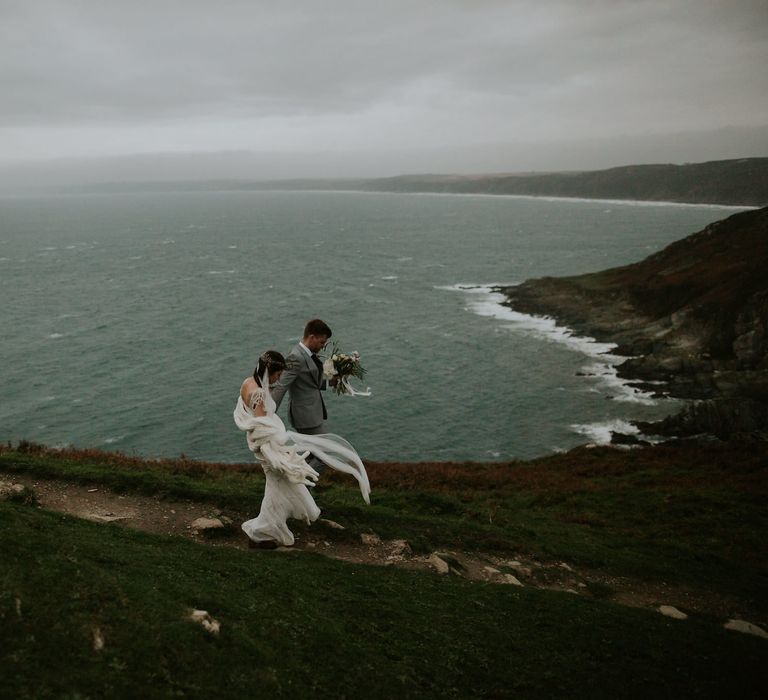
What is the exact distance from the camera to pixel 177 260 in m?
120

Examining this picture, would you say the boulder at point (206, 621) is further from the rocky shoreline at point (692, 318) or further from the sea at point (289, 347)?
the rocky shoreline at point (692, 318)

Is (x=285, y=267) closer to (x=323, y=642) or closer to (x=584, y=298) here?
(x=584, y=298)

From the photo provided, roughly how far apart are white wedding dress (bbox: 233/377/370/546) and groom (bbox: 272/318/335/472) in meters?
0.39

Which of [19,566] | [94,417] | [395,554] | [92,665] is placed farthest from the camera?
[94,417]

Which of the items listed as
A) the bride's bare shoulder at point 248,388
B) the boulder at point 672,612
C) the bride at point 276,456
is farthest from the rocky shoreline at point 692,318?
the bride's bare shoulder at point 248,388

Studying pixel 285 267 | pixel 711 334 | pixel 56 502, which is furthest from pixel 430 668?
pixel 285 267

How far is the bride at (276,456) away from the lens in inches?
400

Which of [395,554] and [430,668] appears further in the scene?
[395,554]

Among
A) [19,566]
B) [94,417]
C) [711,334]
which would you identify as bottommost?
[94,417]

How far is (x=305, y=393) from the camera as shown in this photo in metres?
11.8

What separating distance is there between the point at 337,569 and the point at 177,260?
119m

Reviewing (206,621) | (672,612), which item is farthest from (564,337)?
(206,621)

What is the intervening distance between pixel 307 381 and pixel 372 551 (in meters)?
3.53

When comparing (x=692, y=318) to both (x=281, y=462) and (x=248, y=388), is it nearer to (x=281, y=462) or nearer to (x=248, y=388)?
(x=281, y=462)
